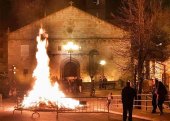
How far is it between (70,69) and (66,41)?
3471mm

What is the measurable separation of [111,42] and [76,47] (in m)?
4.37

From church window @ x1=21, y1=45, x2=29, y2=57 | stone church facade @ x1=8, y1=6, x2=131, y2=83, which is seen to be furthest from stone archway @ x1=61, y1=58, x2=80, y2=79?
church window @ x1=21, y1=45, x2=29, y2=57

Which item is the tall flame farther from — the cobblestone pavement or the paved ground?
the paved ground

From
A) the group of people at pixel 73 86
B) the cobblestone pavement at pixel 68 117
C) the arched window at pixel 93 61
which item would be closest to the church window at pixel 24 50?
the arched window at pixel 93 61

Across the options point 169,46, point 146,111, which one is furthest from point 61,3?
point 146,111

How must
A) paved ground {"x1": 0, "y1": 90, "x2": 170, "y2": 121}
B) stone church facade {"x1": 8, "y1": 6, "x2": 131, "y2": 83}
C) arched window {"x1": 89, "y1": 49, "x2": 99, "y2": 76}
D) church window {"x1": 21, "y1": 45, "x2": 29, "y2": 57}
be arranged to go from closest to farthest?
paved ground {"x1": 0, "y1": 90, "x2": 170, "y2": 121} → arched window {"x1": 89, "y1": 49, "x2": 99, "y2": 76} → stone church facade {"x1": 8, "y1": 6, "x2": 131, "y2": 83} → church window {"x1": 21, "y1": 45, "x2": 29, "y2": 57}

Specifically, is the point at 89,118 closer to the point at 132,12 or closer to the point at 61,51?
the point at 132,12

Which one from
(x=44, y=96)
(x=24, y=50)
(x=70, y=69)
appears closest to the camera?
(x=44, y=96)

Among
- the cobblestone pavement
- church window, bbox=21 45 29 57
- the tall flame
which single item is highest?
church window, bbox=21 45 29 57

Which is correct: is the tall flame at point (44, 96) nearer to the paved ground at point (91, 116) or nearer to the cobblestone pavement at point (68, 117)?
the cobblestone pavement at point (68, 117)

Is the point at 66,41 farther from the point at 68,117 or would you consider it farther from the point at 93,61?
the point at 68,117

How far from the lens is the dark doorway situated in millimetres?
55375

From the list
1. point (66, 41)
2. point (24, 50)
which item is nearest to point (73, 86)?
point (66, 41)

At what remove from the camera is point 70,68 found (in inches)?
2185
